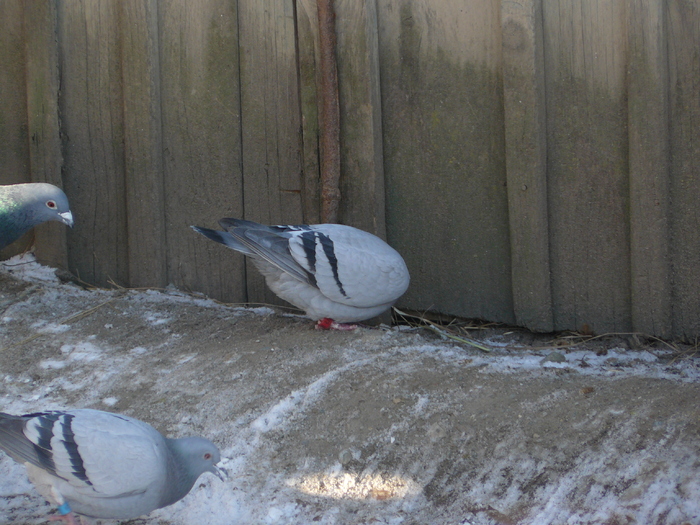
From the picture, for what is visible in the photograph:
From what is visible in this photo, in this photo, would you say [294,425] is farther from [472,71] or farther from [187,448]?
[472,71]

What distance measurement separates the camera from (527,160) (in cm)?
360

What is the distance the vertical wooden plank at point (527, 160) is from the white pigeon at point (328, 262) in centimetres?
70

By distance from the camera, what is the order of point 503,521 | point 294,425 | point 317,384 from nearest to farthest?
1. point 503,521
2. point 294,425
3. point 317,384

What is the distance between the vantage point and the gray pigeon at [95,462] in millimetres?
2201

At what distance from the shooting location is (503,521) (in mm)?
2180

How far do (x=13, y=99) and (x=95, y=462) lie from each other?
280 cm

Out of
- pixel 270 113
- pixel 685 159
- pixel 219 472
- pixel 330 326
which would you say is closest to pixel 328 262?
pixel 330 326

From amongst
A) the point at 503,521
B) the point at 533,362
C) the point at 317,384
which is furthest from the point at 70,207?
the point at 503,521

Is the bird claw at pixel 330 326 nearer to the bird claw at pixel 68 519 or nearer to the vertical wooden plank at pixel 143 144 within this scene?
the vertical wooden plank at pixel 143 144

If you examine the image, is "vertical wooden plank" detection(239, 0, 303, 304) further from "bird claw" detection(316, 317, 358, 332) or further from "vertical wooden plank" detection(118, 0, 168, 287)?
"bird claw" detection(316, 317, 358, 332)

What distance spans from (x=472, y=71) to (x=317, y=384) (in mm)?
2000

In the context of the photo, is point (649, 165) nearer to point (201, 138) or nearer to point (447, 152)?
point (447, 152)

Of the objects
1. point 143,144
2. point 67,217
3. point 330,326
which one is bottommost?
point 330,326

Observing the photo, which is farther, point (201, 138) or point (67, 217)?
point (201, 138)
